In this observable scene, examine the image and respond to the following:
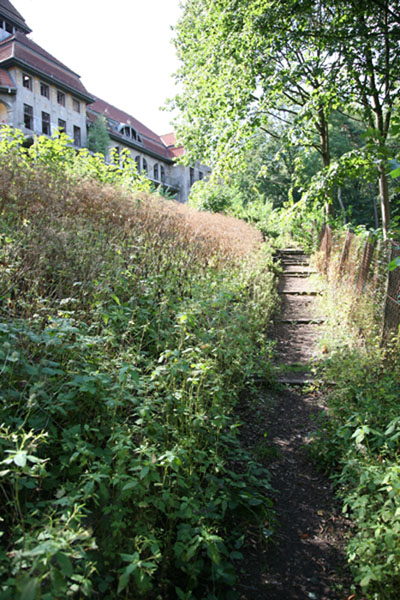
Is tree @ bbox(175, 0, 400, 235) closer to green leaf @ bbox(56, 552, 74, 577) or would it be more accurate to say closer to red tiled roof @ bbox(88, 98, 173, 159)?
green leaf @ bbox(56, 552, 74, 577)

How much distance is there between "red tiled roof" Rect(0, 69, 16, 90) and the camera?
936 inches

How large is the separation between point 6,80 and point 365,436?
94.7 feet

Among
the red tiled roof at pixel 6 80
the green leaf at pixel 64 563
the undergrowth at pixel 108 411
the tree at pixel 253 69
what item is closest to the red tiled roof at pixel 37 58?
the red tiled roof at pixel 6 80

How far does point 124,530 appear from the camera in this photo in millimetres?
1953

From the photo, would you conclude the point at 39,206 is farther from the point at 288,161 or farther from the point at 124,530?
the point at 288,161

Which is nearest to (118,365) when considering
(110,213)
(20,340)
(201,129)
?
(20,340)

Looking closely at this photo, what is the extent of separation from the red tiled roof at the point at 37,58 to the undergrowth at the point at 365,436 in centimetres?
2750

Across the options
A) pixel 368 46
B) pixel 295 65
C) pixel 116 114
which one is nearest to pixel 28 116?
pixel 116 114

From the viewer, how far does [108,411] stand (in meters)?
2.44

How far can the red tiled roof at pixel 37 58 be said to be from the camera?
2458cm

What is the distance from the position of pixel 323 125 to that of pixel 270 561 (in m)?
12.7

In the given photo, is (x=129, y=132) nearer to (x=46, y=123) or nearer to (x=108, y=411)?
(x=46, y=123)

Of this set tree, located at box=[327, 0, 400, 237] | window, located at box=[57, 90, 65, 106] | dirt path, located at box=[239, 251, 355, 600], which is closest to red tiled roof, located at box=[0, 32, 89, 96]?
window, located at box=[57, 90, 65, 106]

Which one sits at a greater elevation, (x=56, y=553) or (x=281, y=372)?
(x=56, y=553)
